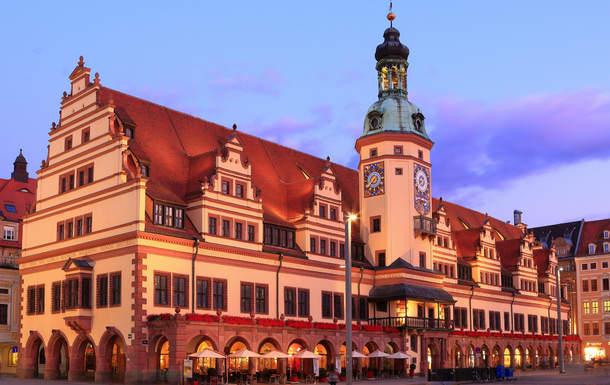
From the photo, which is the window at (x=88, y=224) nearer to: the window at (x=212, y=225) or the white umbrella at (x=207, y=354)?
the window at (x=212, y=225)

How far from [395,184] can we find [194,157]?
20954 mm

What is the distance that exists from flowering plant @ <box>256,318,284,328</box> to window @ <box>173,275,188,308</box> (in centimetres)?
524

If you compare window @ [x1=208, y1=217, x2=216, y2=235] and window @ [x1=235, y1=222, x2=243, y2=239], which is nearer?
window @ [x1=208, y1=217, x2=216, y2=235]

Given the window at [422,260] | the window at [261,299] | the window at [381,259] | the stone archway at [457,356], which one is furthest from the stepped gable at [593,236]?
the window at [261,299]

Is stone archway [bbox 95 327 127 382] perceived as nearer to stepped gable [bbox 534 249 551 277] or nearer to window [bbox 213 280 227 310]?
window [bbox 213 280 227 310]

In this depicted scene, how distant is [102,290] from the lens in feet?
163

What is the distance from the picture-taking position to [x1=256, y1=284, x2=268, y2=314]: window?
54.9 metres

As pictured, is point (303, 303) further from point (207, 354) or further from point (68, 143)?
point (68, 143)

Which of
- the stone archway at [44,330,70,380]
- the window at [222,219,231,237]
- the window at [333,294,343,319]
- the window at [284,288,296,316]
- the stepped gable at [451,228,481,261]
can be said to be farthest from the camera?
the stepped gable at [451,228,481,261]

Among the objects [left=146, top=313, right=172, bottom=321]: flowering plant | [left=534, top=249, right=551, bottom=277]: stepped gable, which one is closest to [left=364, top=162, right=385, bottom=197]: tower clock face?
[left=146, top=313, right=172, bottom=321]: flowering plant

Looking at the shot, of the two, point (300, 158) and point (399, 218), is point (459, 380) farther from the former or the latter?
point (300, 158)

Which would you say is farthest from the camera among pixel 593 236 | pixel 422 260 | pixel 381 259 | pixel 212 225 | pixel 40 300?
pixel 593 236

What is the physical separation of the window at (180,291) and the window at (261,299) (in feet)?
22.9

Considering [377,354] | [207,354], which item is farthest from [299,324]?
[207,354]
